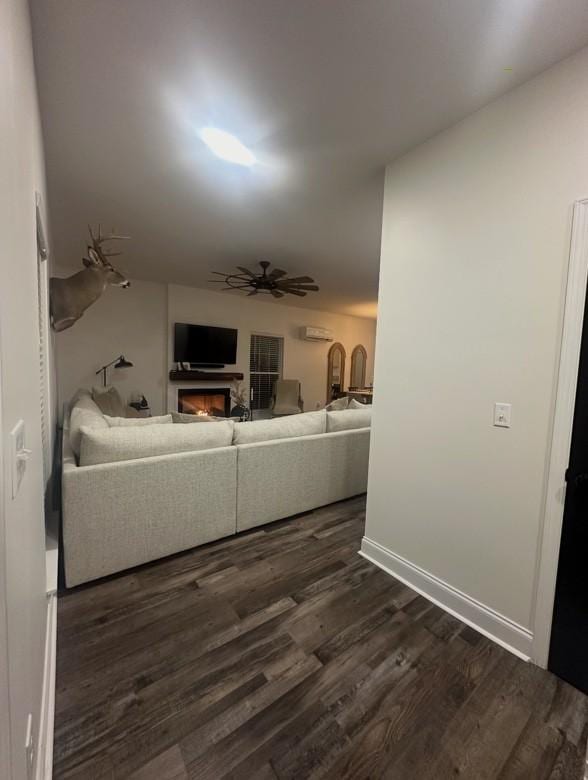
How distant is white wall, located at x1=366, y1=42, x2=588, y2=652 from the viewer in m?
1.42

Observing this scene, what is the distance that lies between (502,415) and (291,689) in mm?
1537

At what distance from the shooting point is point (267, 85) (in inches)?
59.8

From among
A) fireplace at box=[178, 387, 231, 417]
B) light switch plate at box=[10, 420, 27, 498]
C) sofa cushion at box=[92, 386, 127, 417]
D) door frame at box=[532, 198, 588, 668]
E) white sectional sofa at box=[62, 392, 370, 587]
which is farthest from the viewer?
fireplace at box=[178, 387, 231, 417]

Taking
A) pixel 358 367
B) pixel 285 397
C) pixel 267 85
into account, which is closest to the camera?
pixel 267 85

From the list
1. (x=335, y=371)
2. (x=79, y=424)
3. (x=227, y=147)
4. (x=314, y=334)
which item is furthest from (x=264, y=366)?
(x=227, y=147)

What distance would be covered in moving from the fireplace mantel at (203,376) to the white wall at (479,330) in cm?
419

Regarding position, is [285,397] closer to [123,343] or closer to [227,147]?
[123,343]

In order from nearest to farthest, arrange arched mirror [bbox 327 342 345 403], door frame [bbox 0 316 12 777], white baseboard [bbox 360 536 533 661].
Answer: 1. door frame [bbox 0 316 12 777]
2. white baseboard [bbox 360 536 533 661]
3. arched mirror [bbox 327 342 345 403]

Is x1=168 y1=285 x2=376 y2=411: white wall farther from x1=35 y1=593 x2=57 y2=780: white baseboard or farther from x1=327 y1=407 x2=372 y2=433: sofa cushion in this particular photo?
x1=35 y1=593 x2=57 y2=780: white baseboard

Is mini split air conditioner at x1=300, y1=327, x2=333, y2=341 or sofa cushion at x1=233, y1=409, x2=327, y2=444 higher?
mini split air conditioner at x1=300, y1=327, x2=333, y2=341

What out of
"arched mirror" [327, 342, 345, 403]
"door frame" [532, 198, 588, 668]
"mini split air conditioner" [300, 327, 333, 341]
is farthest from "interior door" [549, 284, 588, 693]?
"arched mirror" [327, 342, 345, 403]

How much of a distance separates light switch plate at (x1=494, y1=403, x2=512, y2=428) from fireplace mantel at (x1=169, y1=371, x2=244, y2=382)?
4890 millimetres

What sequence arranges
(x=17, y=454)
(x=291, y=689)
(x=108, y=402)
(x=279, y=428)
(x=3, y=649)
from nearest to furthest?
(x=3, y=649), (x=17, y=454), (x=291, y=689), (x=279, y=428), (x=108, y=402)

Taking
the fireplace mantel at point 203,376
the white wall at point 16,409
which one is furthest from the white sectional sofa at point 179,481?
the fireplace mantel at point 203,376
